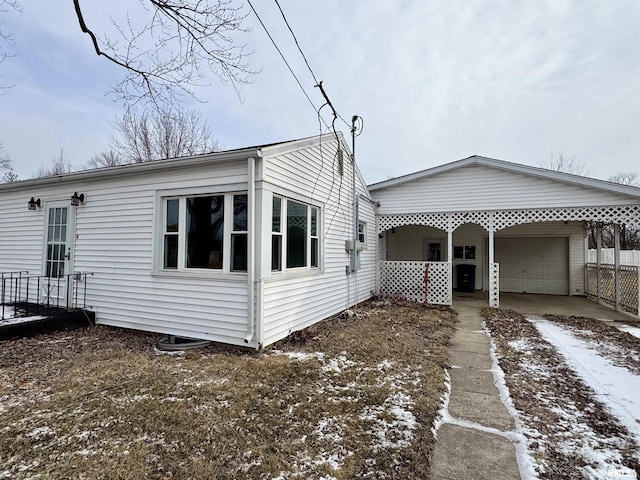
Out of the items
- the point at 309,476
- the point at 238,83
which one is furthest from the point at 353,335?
the point at 238,83

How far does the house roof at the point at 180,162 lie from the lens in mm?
4906

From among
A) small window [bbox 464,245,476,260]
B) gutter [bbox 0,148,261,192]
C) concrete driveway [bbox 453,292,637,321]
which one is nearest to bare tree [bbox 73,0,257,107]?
gutter [bbox 0,148,261,192]

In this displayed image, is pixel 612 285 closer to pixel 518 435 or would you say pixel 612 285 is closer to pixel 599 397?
pixel 599 397

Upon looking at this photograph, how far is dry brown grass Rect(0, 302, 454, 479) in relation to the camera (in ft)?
7.67

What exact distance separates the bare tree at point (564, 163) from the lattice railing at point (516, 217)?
23814 millimetres

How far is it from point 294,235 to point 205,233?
161cm

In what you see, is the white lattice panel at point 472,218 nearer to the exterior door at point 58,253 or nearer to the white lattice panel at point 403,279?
the white lattice panel at point 403,279

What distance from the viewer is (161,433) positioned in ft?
8.91

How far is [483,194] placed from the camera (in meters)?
9.41

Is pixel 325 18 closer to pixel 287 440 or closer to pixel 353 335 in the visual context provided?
pixel 353 335

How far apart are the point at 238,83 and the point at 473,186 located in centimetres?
750

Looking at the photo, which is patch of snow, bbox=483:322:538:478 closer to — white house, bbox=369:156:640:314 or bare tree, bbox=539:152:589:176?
white house, bbox=369:156:640:314

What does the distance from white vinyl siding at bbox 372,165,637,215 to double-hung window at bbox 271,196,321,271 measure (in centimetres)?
442

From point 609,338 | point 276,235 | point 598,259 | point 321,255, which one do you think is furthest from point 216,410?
point 598,259
